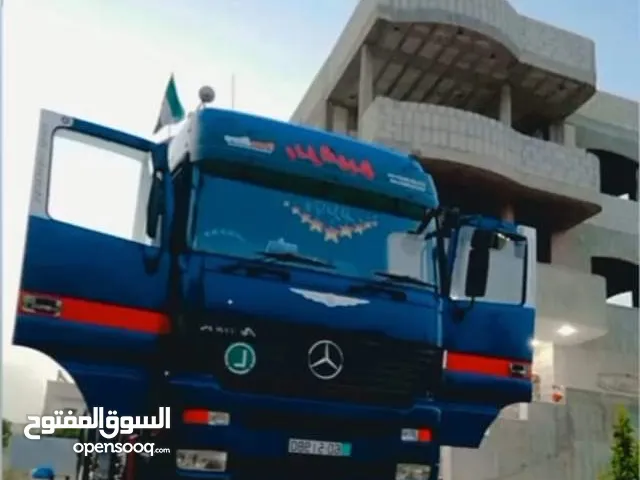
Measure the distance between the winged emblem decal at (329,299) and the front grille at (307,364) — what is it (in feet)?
0.59

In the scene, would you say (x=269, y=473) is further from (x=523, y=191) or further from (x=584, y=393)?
(x=523, y=191)

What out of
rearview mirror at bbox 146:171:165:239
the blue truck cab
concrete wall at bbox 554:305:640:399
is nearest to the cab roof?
the blue truck cab

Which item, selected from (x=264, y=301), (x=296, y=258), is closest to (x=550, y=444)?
(x=296, y=258)

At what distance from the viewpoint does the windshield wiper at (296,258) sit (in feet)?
17.7

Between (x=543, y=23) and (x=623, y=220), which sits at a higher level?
(x=543, y=23)

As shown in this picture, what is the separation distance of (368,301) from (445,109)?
1065 centimetres

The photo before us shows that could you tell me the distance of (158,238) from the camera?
530 cm

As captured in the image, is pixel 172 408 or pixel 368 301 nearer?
pixel 172 408

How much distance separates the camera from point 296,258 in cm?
545

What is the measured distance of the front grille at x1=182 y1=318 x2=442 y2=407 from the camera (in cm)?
Result: 511

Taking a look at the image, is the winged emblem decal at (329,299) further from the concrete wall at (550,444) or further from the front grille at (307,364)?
the concrete wall at (550,444)

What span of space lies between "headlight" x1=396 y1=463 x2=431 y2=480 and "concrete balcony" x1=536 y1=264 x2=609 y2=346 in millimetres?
11041

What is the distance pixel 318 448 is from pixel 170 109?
3888 millimetres

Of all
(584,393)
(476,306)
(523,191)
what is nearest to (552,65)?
(523,191)
